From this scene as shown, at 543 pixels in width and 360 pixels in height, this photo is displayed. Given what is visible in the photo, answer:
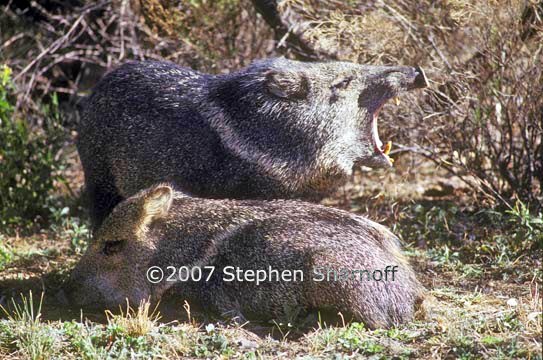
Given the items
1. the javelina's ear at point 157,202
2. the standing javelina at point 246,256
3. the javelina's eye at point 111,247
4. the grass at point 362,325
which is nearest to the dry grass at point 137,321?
the grass at point 362,325

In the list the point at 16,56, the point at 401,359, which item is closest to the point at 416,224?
the point at 401,359

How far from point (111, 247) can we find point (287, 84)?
1341 millimetres

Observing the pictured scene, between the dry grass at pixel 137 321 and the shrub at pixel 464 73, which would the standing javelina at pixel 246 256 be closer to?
the dry grass at pixel 137 321

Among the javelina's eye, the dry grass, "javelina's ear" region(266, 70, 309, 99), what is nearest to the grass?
the dry grass

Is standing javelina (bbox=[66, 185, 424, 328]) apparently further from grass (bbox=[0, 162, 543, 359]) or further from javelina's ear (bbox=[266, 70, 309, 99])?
javelina's ear (bbox=[266, 70, 309, 99])

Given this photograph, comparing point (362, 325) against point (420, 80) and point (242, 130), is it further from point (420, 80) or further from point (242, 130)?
point (420, 80)

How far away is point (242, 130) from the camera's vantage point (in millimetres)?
4941

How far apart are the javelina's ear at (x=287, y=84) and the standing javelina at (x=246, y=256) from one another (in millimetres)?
692

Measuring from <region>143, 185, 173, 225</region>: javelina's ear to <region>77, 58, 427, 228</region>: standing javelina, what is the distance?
1.41 feet

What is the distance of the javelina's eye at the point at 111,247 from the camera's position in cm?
457

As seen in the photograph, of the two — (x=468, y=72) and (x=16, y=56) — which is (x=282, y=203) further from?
(x=16, y=56)

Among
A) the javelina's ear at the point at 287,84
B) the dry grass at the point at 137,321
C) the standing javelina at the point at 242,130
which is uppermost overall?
the javelina's ear at the point at 287,84

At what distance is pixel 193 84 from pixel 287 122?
67 cm

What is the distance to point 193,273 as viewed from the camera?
4.47m
